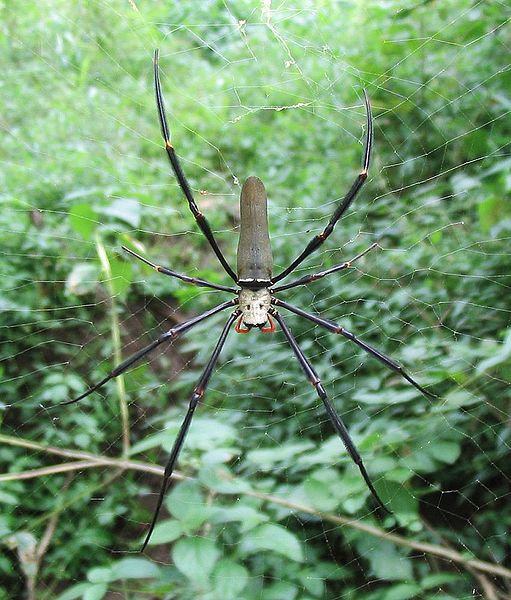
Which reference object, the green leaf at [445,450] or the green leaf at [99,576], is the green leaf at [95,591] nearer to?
the green leaf at [99,576]

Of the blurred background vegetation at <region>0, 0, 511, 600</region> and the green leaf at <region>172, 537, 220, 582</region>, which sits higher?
the blurred background vegetation at <region>0, 0, 511, 600</region>

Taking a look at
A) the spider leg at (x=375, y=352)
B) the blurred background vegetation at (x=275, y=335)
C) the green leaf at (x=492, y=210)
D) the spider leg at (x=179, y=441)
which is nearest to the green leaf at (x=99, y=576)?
the blurred background vegetation at (x=275, y=335)

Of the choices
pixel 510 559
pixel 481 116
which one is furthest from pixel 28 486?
pixel 481 116

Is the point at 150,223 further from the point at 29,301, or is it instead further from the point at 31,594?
the point at 31,594

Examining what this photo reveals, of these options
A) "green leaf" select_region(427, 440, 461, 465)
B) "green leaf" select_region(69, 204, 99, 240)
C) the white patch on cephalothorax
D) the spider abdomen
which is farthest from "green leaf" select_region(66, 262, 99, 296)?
"green leaf" select_region(427, 440, 461, 465)

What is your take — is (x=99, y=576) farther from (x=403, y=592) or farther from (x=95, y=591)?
(x=403, y=592)

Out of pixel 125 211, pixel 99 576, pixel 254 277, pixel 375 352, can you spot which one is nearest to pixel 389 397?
pixel 375 352

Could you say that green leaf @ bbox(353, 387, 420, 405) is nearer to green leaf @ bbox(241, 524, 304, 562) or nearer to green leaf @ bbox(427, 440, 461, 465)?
green leaf @ bbox(427, 440, 461, 465)
